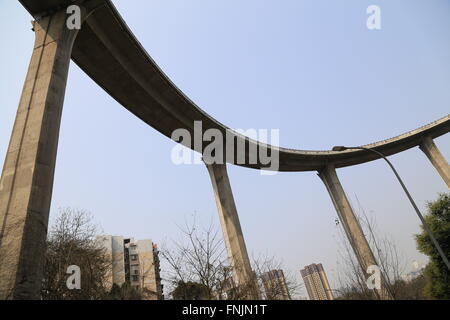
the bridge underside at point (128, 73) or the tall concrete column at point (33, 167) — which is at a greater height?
the bridge underside at point (128, 73)

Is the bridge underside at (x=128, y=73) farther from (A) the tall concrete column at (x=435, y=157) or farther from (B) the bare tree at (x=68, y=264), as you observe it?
(A) the tall concrete column at (x=435, y=157)

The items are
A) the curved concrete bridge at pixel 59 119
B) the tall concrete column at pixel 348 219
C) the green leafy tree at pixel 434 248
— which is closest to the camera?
the curved concrete bridge at pixel 59 119

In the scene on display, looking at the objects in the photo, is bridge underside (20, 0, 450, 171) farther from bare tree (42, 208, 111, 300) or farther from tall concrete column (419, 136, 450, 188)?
tall concrete column (419, 136, 450, 188)

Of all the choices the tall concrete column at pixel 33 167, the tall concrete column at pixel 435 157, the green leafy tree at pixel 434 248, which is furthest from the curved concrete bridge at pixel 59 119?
the tall concrete column at pixel 435 157

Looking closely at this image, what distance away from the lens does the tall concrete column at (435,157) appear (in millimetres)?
25466

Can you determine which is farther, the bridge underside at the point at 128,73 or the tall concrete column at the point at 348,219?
the tall concrete column at the point at 348,219

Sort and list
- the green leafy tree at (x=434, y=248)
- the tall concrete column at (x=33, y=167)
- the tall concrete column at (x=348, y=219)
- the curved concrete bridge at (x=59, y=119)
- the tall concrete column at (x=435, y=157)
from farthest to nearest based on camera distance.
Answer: the tall concrete column at (x=435, y=157)
the tall concrete column at (x=348, y=219)
the green leafy tree at (x=434, y=248)
the curved concrete bridge at (x=59, y=119)
the tall concrete column at (x=33, y=167)

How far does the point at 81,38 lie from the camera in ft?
37.5

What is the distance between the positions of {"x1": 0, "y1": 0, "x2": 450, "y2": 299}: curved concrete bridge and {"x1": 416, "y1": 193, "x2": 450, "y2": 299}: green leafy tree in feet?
12.0

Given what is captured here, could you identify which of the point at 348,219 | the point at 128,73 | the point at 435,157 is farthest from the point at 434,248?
the point at 128,73

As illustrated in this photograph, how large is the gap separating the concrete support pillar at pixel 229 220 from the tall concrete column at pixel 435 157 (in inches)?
818

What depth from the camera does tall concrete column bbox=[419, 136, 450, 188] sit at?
83.5ft
